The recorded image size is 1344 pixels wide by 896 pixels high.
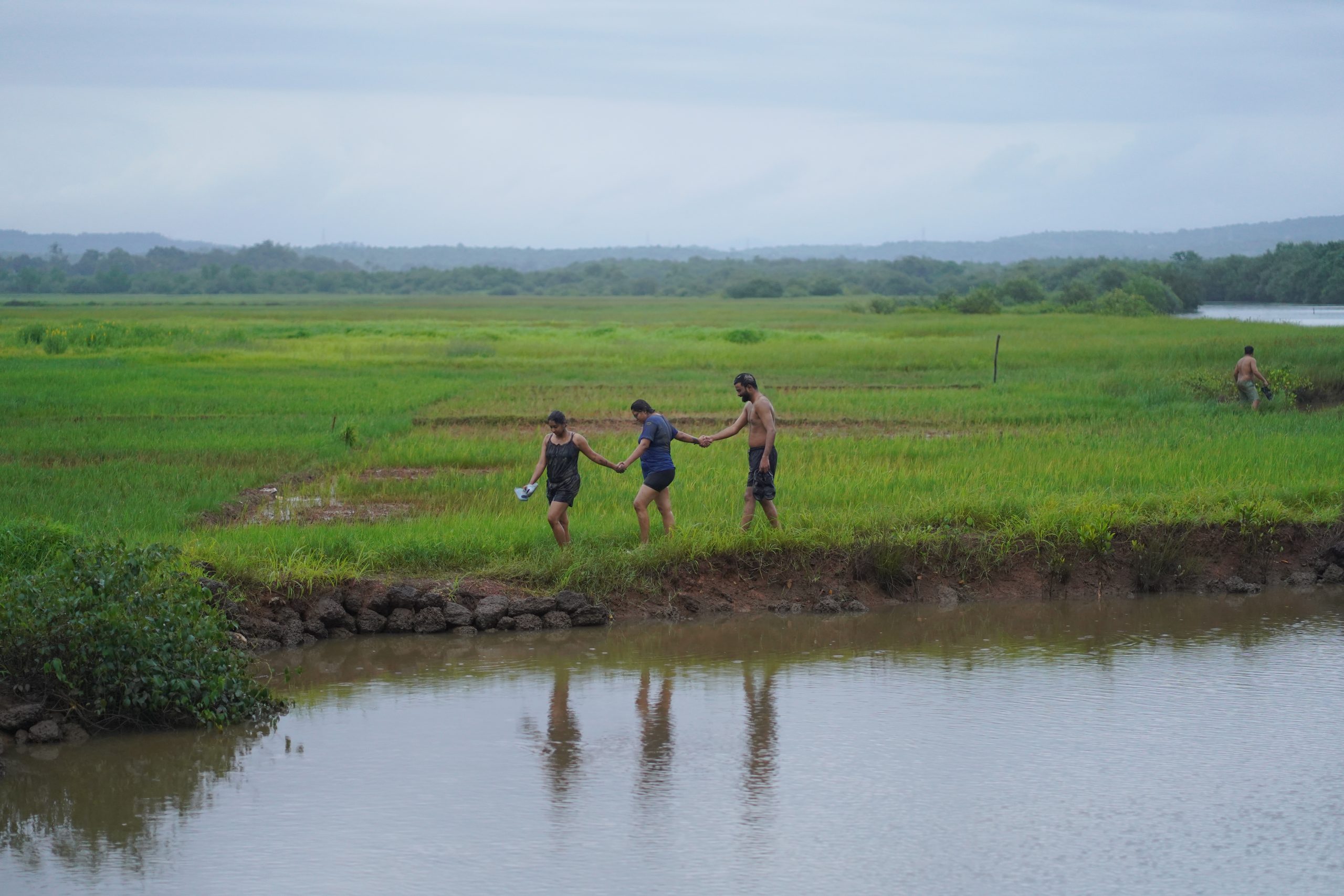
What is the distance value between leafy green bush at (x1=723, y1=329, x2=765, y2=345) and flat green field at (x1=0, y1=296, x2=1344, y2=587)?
519cm

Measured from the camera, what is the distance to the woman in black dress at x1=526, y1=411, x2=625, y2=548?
32.9 ft

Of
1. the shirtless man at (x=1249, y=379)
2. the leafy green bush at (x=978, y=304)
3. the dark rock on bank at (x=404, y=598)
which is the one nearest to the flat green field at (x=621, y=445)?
the dark rock on bank at (x=404, y=598)

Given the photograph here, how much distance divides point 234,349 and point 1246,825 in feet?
114

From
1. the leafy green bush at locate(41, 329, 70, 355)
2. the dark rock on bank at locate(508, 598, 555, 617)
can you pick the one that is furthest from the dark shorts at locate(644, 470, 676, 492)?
the leafy green bush at locate(41, 329, 70, 355)

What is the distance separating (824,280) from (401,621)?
117 metres

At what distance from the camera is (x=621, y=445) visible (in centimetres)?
1641

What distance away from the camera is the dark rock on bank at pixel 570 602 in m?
9.72

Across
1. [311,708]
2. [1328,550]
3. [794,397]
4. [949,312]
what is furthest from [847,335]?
[311,708]

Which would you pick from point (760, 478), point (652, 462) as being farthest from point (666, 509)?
point (760, 478)

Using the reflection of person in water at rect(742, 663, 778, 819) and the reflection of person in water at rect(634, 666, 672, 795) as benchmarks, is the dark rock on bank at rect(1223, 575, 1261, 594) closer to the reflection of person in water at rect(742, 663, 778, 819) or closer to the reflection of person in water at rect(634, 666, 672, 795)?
the reflection of person in water at rect(742, 663, 778, 819)

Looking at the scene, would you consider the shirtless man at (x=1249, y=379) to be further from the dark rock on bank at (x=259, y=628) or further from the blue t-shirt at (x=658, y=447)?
the dark rock on bank at (x=259, y=628)

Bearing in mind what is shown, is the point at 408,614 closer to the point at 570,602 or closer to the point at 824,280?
the point at 570,602

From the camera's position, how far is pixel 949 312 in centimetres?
6272

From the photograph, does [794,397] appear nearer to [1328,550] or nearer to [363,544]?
[1328,550]
